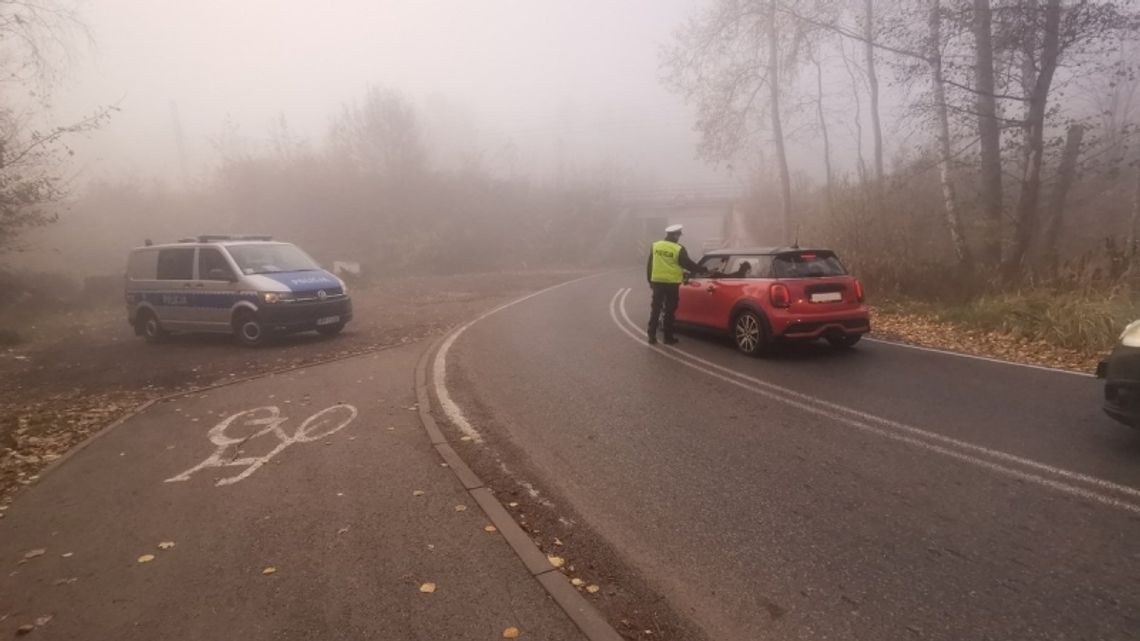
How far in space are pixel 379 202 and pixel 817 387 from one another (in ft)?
105

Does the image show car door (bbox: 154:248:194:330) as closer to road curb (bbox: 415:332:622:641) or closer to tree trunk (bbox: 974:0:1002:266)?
road curb (bbox: 415:332:622:641)

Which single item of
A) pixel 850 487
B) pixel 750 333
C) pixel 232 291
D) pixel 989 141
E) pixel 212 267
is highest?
pixel 989 141

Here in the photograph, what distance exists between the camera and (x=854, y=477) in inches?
176

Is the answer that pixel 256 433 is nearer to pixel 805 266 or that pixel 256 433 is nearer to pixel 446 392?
pixel 446 392

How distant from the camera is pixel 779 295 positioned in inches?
330

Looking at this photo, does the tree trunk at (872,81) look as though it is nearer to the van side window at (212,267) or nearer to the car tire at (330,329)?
the car tire at (330,329)

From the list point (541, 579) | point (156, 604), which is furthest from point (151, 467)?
point (541, 579)

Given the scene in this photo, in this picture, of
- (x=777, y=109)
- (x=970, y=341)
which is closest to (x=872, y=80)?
(x=777, y=109)

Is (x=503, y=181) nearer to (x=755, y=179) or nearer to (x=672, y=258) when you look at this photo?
(x=755, y=179)

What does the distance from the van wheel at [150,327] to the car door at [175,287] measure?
0.98 feet

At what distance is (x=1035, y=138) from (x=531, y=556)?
14.2 m

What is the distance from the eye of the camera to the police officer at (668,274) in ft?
31.8

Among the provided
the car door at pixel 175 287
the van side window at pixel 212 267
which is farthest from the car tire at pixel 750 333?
the car door at pixel 175 287

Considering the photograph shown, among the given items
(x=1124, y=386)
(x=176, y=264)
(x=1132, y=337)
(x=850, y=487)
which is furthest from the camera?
(x=176, y=264)
